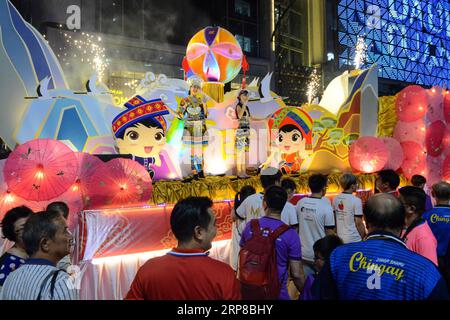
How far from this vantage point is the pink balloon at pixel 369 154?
889cm

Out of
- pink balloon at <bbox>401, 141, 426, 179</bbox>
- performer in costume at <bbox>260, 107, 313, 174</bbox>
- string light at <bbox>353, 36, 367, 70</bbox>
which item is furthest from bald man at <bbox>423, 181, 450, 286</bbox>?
string light at <bbox>353, 36, 367, 70</bbox>

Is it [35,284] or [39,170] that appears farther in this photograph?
[39,170]

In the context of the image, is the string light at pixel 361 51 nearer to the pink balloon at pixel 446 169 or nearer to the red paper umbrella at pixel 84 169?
the pink balloon at pixel 446 169

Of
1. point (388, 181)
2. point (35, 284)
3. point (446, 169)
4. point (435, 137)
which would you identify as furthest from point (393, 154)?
point (35, 284)

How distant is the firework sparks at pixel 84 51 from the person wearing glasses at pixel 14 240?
11758mm

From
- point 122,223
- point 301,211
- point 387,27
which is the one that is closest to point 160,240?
point 122,223

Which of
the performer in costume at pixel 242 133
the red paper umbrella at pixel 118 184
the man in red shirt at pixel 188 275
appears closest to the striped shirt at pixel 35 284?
the man in red shirt at pixel 188 275

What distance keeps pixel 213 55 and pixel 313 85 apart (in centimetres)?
1652

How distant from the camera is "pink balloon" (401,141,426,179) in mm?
9992

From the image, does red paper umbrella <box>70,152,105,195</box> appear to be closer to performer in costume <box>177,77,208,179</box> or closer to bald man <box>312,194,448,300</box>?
performer in costume <box>177,77,208,179</box>

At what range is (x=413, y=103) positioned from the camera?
982 cm

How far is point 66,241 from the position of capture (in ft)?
6.93

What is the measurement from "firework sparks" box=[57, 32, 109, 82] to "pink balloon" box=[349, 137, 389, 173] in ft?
30.5

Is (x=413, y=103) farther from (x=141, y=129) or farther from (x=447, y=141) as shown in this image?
(x=141, y=129)
